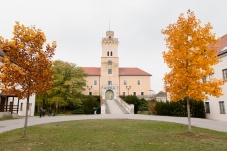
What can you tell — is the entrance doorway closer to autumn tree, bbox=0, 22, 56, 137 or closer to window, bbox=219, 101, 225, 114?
window, bbox=219, 101, 225, 114

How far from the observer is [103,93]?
59031 mm

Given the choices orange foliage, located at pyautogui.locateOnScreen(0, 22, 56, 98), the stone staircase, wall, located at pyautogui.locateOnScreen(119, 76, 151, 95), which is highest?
wall, located at pyautogui.locateOnScreen(119, 76, 151, 95)

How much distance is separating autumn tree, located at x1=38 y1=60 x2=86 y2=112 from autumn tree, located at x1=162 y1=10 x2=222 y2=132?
29561mm

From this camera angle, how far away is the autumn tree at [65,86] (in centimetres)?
3874

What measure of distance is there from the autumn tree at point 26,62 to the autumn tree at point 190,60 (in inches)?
291

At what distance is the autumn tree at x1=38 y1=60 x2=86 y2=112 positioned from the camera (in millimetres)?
38744

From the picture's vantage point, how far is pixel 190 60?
12055 millimetres

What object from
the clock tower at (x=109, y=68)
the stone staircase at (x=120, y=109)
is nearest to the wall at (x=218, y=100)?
the stone staircase at (x=120, y=109)

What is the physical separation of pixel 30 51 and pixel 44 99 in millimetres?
33046

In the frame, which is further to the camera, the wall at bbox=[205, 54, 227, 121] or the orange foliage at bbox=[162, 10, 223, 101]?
the wall at bbox=[205, 54, 227, 121]

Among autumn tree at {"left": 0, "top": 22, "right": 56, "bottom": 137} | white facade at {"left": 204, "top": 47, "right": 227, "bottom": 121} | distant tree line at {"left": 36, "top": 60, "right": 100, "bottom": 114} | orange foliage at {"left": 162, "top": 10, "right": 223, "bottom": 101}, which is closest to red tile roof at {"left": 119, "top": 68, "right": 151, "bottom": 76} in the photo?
distant tree line at {"left": 36, "top": 60, "right": 100, "bottom": 114}

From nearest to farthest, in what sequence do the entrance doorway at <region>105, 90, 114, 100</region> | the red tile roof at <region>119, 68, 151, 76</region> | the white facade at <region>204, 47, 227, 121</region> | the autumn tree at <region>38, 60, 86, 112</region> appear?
the white facade at <region>204, 47, 227, 121</region> < the autumn tree at <region>38, 60, 86, 112</region> < the entrance doorway at <region>105, 90, 114, 100</region> < the red tile roof at <region>119, 68, 151, 76</region>

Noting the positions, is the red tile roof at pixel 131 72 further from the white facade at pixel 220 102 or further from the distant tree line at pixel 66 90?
the white facade at pixel 220 102

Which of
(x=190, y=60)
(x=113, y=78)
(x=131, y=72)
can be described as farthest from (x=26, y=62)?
(x=131, y=72)
